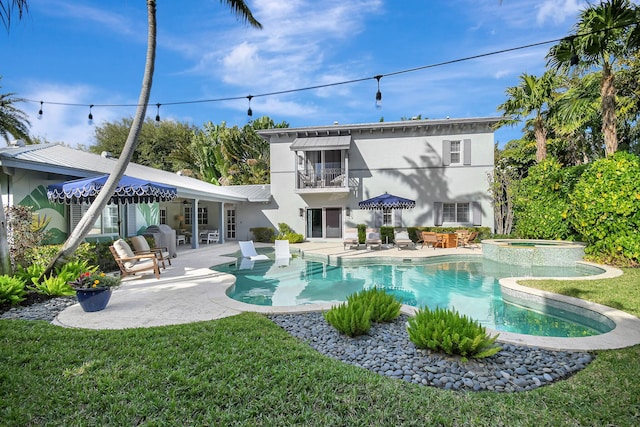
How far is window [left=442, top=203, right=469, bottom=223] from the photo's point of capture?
1895cm

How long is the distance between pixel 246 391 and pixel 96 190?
277 inches

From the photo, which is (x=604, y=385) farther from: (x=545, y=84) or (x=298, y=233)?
(x=298, y=233)

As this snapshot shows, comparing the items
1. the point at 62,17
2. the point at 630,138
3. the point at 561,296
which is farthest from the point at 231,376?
the point at 630,138

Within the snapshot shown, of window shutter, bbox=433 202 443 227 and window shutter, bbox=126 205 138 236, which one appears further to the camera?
window shutter, bbox=433 202 443 227

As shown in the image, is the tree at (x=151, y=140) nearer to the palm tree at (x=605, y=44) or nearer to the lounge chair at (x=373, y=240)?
the lounge chair at (x=373, y=240)

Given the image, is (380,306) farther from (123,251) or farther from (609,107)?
(609,107)

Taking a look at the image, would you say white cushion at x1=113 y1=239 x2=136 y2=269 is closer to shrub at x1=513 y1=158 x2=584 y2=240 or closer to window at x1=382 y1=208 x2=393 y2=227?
window at x1=382 y1=208 x2=393 y2=227

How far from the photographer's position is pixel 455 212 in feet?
62.6

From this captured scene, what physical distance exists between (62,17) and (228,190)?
12513 mm

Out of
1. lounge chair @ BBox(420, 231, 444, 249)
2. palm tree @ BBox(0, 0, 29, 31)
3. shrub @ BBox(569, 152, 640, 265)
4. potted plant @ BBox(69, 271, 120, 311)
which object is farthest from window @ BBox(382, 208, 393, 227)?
palm tree @ BBox(0, 0, 29, 31)

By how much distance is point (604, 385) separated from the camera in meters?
3.16

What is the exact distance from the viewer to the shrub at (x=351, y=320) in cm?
455

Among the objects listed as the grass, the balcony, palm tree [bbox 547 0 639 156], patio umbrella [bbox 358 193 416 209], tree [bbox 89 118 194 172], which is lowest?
the grass

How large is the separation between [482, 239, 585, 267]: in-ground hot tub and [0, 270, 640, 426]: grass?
321 inches
